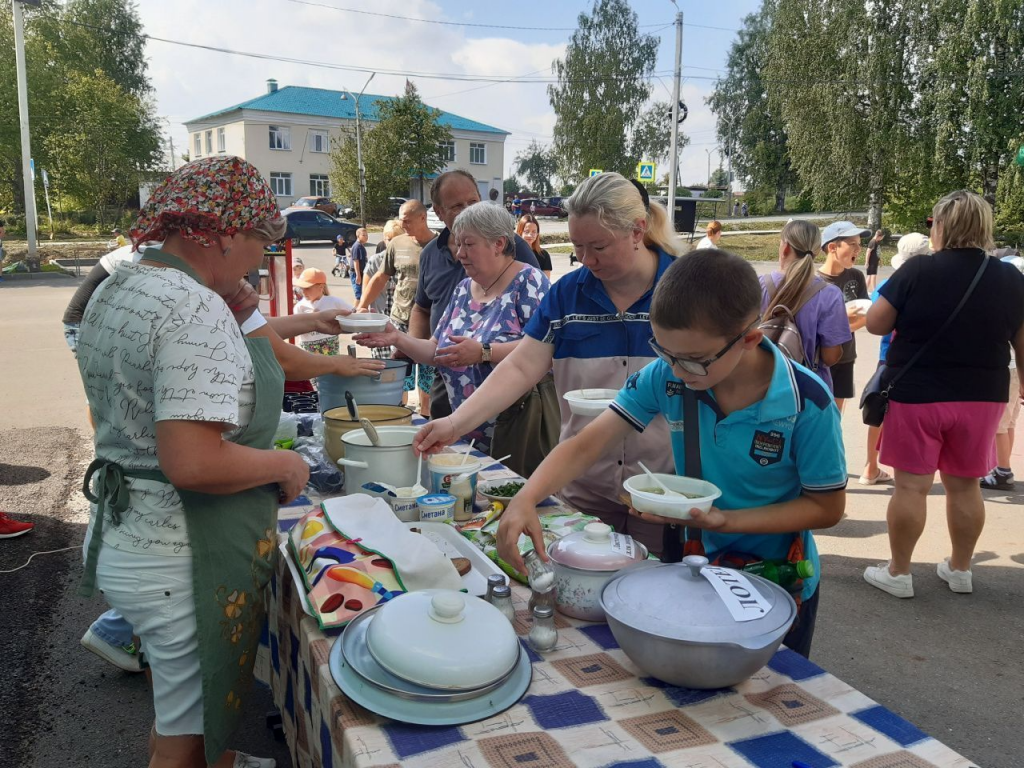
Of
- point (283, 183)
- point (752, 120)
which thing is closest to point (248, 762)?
point (752, 120)

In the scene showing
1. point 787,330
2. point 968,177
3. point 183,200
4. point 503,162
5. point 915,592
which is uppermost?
point 503,162

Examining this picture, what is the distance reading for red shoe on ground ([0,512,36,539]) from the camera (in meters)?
4.26

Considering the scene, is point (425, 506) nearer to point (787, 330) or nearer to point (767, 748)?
point (767, 748)

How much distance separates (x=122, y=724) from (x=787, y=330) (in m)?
3.43

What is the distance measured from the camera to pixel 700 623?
4.00ft

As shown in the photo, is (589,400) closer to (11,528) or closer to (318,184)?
(11,528)

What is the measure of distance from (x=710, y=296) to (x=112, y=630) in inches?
104

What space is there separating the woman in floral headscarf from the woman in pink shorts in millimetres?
2991

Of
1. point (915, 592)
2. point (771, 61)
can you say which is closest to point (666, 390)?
point (915, 592)

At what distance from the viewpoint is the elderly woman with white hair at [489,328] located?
121 inches

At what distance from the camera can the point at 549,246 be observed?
2830 centimetres

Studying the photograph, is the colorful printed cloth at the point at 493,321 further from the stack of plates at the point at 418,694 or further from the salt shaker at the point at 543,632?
the stack of plates at the point at 418,694

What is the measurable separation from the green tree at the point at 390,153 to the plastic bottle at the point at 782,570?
39.6 metres

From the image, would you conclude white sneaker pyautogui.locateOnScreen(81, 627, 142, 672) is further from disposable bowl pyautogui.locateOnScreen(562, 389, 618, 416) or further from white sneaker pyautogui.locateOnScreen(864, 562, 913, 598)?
white sneaker pyautogui.locateOnScreen(864, 562, 913, 598)
